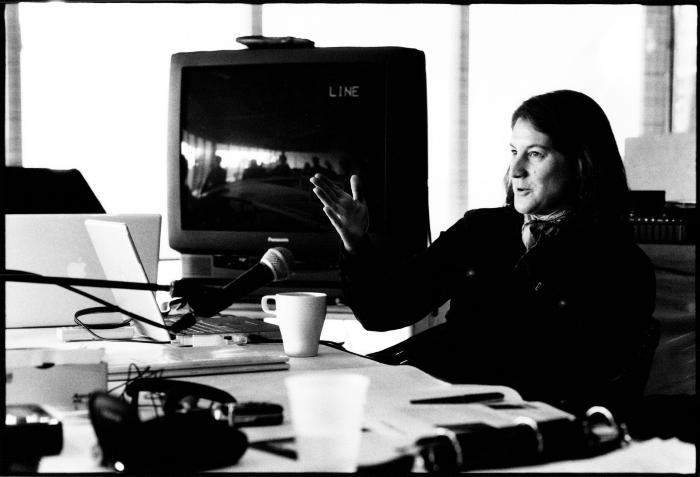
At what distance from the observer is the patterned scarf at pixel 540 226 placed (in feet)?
5.88

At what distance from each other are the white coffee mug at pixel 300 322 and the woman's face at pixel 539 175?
1.97 feet

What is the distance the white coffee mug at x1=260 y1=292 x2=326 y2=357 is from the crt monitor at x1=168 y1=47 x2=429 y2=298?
760mm

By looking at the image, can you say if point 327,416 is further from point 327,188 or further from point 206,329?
point 327,188

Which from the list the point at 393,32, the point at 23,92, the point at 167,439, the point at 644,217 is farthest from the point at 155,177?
the point at 167,439

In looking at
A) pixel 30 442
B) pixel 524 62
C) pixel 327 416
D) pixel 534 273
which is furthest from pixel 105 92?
pixel 327 416

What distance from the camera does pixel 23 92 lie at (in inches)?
159

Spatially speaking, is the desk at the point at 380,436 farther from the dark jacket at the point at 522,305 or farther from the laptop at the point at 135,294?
the dark jacket at the point at 522,305

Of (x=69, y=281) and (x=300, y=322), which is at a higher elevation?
(x=69, y=281)

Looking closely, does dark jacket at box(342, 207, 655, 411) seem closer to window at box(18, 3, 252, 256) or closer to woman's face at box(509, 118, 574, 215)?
woman's face at box(509, 118, 574, 215)

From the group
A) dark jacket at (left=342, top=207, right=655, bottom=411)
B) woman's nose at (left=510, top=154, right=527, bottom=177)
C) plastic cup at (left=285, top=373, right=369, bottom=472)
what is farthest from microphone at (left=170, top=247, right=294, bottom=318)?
woman's nose at (left=510, top=154, right=527, bottom=177)

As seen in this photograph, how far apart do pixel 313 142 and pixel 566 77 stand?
9.37ft

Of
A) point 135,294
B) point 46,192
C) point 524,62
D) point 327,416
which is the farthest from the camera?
point 524,62

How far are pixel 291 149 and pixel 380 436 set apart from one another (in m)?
1.51

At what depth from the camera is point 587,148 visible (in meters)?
1.78
